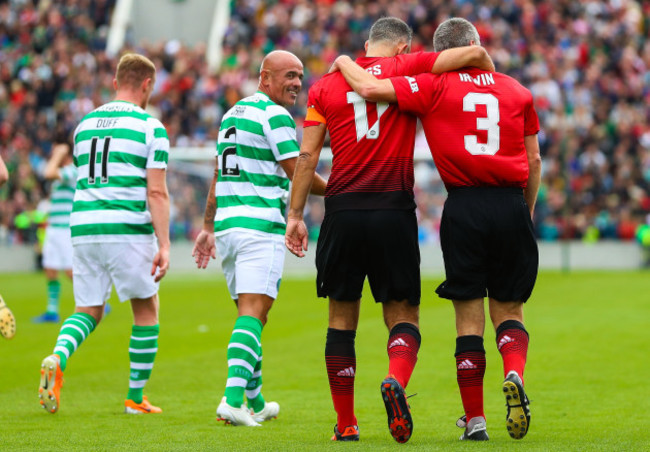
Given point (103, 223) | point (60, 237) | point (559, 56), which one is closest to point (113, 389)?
point (103, 223)

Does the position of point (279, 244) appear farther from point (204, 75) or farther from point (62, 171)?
point (204, 75)

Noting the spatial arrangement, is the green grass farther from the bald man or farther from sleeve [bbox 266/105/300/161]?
sleeve [bbox 266/105/300/161]

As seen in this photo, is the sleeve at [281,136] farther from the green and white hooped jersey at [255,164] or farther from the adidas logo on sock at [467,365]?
the adidas logo on sock at [467,365]

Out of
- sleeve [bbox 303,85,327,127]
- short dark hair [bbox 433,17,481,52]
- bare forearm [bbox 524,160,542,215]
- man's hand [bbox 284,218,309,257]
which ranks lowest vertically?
man's hand [bbox 284,218,309,257]

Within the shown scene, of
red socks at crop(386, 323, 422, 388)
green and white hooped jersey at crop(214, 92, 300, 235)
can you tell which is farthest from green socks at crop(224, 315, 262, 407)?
red socks at crop(386, 323, 422, 388)

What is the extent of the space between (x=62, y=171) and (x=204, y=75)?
18479 millimetres

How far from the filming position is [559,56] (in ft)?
94.2

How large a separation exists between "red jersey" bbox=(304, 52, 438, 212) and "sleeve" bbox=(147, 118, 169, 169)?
5.34 ft

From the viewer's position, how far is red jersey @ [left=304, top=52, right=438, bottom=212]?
19.8ft

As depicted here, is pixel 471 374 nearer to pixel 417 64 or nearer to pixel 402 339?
pixel 402 339

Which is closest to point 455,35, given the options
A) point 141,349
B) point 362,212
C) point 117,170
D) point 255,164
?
point 362,212

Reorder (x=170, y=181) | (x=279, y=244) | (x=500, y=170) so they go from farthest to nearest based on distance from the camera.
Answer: (x=170, y=181), (x=279, y=244), (x=500, y=170)

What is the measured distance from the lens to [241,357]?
661cm

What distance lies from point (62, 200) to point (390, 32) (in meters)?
8.43
